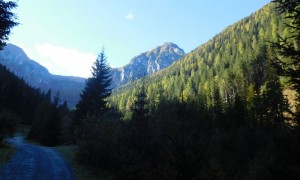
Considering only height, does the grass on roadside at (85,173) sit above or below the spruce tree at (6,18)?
below

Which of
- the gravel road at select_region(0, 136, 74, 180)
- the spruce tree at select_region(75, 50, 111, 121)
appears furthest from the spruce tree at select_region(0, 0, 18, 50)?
the spruce tree at select_region(75, 50, 111, 121)

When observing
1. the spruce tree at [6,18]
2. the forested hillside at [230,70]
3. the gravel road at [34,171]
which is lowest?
the gravel road at [34,171]

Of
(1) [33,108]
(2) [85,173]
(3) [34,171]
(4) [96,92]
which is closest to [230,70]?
(1) [33,108]

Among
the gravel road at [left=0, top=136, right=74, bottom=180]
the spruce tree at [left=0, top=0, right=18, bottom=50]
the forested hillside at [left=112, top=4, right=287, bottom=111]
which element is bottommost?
the gravel road at [left=0, top=136, right=74, bottom=180]

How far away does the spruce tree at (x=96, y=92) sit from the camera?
40.7 metres

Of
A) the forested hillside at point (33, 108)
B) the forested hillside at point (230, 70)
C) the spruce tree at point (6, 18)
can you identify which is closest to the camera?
the spruce tree at point (6, 18)

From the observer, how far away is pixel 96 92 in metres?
41.0

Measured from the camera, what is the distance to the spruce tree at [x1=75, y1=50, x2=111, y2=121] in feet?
133

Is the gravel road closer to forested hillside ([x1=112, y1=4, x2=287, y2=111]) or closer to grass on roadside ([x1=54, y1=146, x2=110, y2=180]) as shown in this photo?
grass on roadside ([x1=54, y1=146, x2=110, y2=180])

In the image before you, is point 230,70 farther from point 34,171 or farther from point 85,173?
point 34,171

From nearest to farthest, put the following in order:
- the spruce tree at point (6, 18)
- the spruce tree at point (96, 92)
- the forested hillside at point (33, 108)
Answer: the spruce tree at point (6, 18) < the spruce tree at point (96, 92) < the forested hillside at point (33, 108)

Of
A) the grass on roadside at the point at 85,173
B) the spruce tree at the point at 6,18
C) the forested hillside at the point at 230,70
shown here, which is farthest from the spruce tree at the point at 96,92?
the forested hillside at the point at 230,70

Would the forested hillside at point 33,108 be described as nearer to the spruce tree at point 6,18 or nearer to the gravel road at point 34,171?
the gravel road at point 34,171

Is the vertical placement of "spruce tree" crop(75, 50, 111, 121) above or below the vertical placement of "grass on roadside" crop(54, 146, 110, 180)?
above
